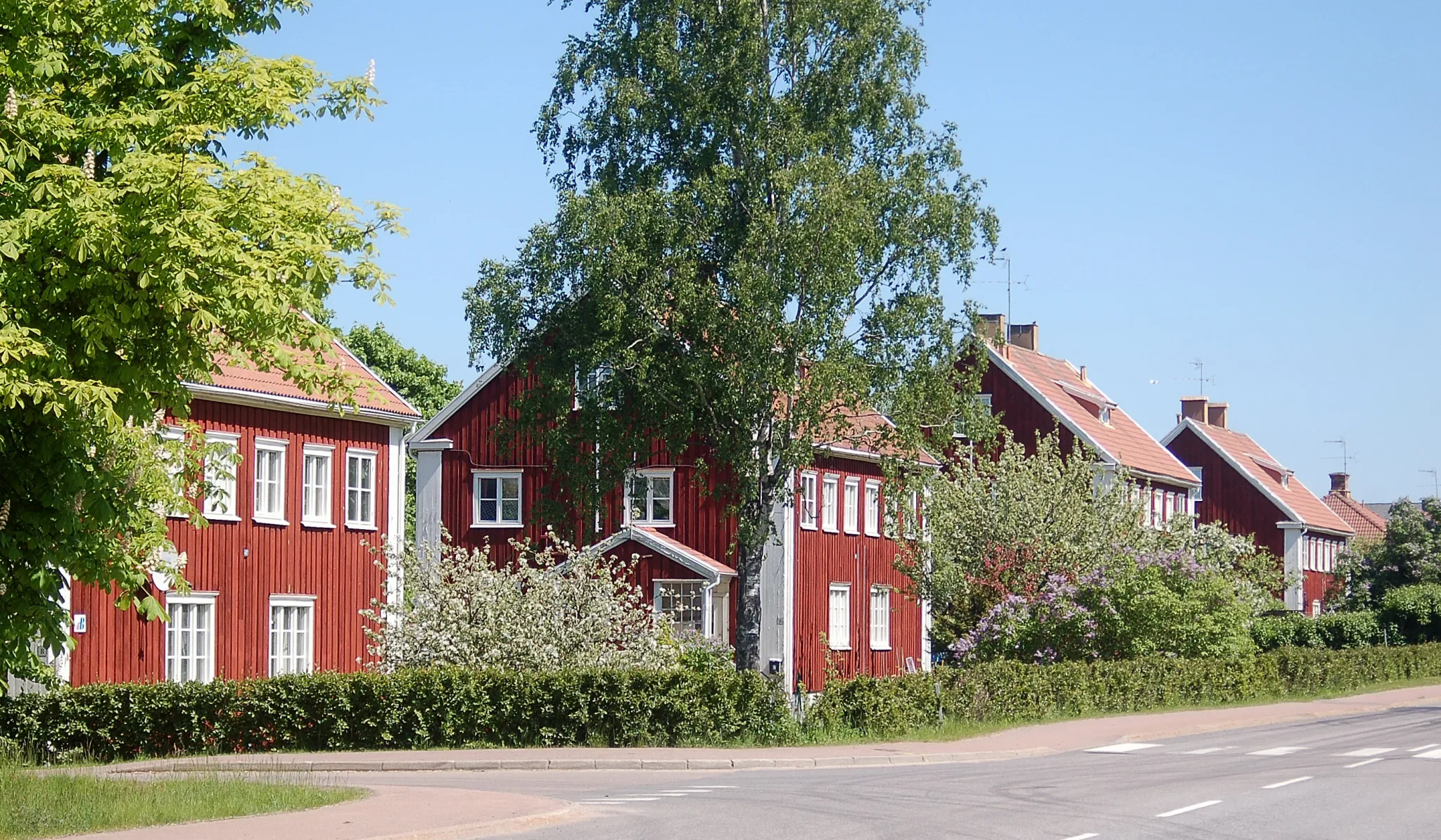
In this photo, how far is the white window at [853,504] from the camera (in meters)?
45.7

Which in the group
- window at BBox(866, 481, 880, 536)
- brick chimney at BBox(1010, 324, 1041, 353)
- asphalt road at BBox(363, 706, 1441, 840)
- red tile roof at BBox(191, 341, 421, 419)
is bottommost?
asphalt road at BBox(363, 706, 1441, 840)

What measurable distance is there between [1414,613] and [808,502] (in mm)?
25284

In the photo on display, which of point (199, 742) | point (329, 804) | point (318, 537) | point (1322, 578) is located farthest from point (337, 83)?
point (1322, 578)

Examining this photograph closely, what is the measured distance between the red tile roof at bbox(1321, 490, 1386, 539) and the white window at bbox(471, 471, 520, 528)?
222 ft

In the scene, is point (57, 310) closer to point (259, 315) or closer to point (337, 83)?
point (259, 315)

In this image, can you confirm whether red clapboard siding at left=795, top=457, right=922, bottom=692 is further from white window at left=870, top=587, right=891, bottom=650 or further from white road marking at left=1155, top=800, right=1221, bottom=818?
white road marking at left=1155, top=800, right=1221, bottom=818

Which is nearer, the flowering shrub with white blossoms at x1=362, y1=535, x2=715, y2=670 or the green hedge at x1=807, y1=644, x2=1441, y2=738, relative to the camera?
the green hedge at x1=807, y1=644, x2=1441, y2=738

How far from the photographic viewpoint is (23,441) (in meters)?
14.2

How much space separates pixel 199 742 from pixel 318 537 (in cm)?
918

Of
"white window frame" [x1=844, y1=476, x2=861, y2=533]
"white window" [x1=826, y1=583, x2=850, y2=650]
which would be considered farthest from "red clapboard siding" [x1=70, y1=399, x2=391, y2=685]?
"white window frame" [x1=844, y1=476, x2=861, y2=533]

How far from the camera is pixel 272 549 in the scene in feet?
106

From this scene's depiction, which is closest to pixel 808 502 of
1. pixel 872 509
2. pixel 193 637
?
pixel 872 509

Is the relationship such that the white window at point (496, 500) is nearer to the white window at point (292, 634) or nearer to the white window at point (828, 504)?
the white window at point (828, 504)

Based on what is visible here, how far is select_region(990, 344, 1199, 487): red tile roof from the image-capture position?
59.9m
